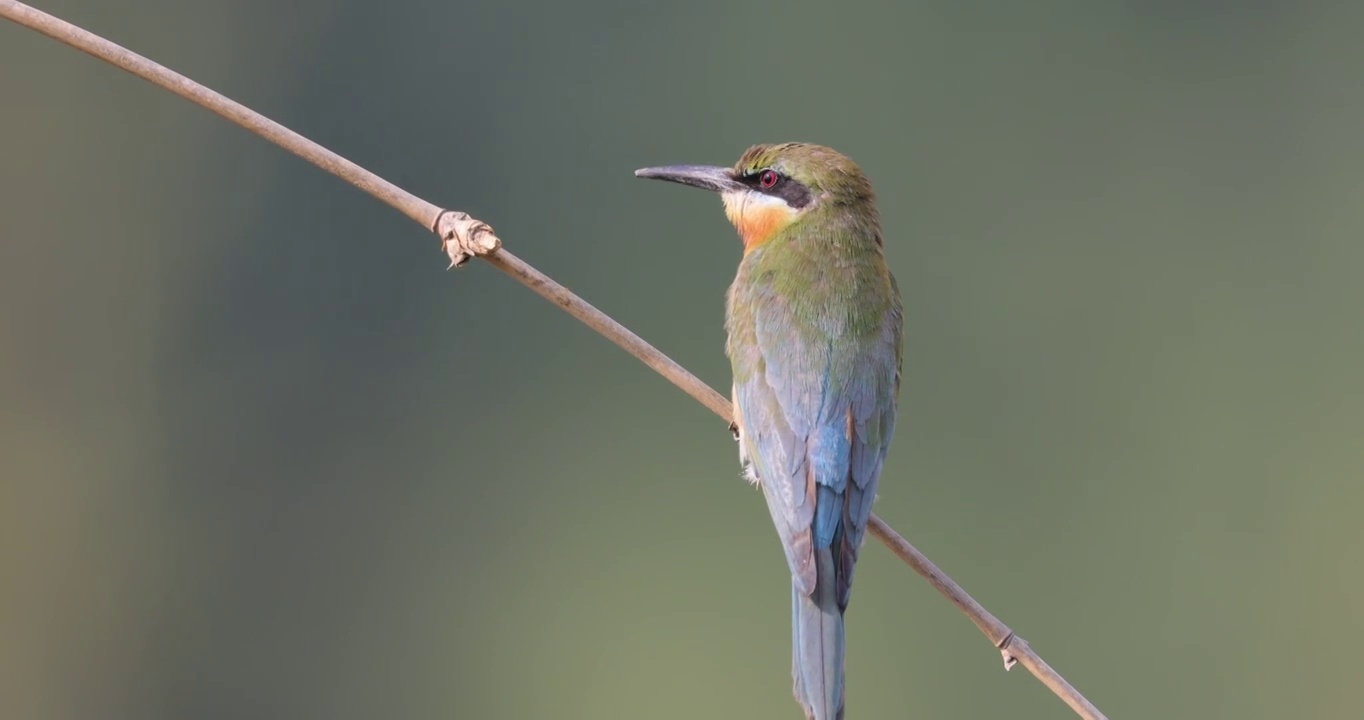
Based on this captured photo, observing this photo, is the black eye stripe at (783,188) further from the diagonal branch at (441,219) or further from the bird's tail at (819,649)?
the bird's tail at (819,649)

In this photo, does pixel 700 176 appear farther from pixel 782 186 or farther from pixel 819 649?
pixel 819 649

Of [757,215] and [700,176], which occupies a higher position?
[700,176]

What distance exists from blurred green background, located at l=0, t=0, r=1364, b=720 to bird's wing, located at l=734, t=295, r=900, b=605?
11.5 ft

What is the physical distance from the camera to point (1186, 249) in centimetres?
789

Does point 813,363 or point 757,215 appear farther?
point 757,215

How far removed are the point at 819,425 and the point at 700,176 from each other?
72cm

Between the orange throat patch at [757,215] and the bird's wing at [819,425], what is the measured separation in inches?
12.6

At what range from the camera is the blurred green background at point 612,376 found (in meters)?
6.50

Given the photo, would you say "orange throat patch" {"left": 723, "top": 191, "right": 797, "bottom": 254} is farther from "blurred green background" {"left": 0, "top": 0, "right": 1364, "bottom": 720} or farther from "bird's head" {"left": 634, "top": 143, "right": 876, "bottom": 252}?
"blurred green background" {"left": 0, "top": 0, "right": 1364, "bottom": 720}

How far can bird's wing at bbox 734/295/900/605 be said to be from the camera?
2305 millimetres

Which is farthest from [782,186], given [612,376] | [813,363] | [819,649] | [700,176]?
[612,376]

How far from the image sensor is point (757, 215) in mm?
2885

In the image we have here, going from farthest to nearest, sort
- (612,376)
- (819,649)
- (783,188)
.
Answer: (612,376) → (783,188) → (819,649)

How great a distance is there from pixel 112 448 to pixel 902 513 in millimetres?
3468
